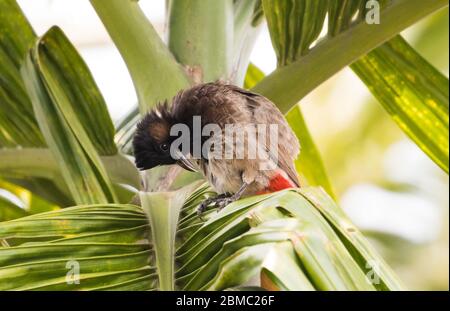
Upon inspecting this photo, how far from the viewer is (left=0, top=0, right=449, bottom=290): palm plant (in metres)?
0.91

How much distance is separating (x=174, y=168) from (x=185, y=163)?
0.03 metres

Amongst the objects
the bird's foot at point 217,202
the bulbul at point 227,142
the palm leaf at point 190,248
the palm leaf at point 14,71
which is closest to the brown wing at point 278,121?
the bulbul at point 227,142

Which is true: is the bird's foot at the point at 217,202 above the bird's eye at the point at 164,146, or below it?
below

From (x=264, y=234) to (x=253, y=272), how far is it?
59 millimetres

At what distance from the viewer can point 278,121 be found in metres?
1.59

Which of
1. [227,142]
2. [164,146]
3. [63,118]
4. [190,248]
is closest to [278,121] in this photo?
[227,142]

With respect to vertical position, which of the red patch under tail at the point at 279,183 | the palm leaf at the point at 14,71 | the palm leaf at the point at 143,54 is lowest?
the red patch under tail at the point at 279,183

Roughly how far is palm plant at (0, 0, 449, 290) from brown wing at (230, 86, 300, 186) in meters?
0.02

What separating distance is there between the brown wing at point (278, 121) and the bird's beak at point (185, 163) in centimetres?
15

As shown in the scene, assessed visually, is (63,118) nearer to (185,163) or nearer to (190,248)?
(185,163)

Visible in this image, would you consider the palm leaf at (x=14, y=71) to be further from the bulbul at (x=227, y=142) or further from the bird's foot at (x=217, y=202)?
the bird's foot at (x=217, y=202)

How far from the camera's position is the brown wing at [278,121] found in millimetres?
1533

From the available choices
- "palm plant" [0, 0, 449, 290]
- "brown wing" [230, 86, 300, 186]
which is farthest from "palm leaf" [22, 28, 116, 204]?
"brown wing" [230, 86, 300, 186]
